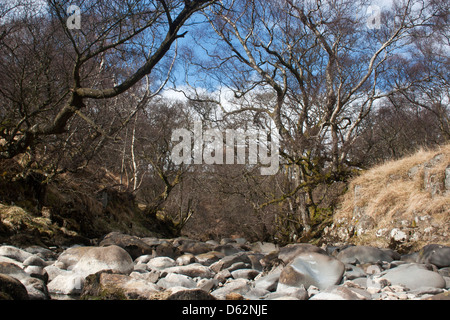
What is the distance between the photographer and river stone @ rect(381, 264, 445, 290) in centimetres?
394

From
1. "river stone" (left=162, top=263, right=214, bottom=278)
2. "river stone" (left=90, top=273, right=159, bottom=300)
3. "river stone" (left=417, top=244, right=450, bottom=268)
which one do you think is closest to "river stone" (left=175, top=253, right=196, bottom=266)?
"river stone" (left=162, top=263, right=214, bottom=278)

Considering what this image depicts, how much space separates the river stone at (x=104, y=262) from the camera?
5008 millimetres

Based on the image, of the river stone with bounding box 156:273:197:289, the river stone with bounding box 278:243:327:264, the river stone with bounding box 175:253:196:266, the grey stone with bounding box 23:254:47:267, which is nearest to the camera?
the river stone with bounding box 156:273:197:289

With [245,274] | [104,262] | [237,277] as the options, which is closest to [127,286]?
[104,262]

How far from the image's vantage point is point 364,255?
584 cm

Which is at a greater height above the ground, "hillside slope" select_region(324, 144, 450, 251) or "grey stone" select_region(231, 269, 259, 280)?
"hillside slope" select_region(324, 144, 450, 251)

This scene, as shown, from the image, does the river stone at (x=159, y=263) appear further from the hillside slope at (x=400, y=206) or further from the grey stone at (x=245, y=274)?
the hillside slope at (x=400, y=206)

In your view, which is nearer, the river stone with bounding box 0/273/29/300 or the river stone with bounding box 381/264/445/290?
the river stone with bounding box 0/273/29/300

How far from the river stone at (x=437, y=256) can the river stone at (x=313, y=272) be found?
160 cm

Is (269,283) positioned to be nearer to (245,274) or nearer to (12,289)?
(245,274)

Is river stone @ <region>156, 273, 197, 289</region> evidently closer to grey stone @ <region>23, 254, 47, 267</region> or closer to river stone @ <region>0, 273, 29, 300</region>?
river stone @ <region>0, 273, 29, 300</region>

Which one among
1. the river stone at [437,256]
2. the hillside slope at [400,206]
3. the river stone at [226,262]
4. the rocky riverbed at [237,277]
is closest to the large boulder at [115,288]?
the rocky riverbed at [237,277]

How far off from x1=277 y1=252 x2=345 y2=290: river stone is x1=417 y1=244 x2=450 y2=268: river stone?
5.26 ft

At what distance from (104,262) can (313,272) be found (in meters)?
2.92
